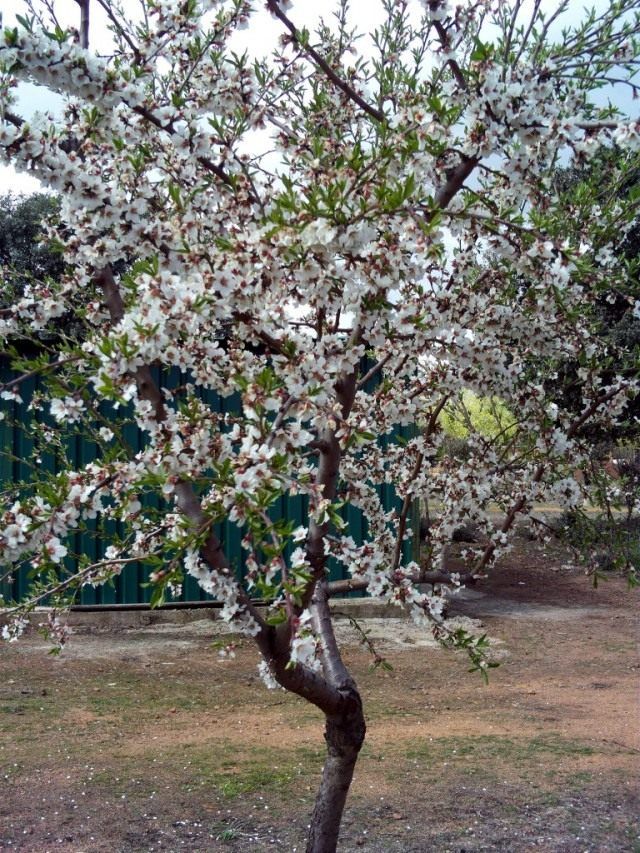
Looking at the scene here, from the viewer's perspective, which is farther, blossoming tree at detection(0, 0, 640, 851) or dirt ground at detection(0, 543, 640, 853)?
dirt ground at detection(0, 543, 640, 853)

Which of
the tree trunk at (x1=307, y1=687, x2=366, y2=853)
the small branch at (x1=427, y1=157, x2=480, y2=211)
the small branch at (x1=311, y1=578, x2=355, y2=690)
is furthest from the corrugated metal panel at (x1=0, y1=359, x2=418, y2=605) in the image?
the small branch at (x1=427, y1=157, x2=480, y2=211)

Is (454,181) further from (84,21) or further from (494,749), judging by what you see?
(494,749)

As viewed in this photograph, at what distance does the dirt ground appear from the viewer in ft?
12.6

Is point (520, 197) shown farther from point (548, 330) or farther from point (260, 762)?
point (260, 762)

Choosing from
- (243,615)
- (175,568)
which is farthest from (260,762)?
(175,568)

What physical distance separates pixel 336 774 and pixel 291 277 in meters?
1.98

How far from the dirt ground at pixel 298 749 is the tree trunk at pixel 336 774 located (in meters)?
0.43

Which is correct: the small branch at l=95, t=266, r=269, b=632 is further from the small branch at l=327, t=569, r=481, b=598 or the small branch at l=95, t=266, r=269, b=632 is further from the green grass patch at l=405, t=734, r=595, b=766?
the green grass patch at l=405, t=734, r=595, b=766

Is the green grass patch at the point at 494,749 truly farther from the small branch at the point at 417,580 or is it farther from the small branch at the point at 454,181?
the small branch at the point at 454,181

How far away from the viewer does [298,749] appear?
5.12 meters

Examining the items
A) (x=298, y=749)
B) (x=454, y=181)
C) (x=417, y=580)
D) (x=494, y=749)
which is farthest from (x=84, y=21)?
(x=494, y=749)

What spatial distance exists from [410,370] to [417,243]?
123 cm

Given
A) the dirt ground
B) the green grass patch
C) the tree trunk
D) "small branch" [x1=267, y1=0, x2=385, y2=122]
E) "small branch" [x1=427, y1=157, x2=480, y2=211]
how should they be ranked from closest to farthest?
"small branch" [x1=427, y1=157, x2=480, y2=211] → "small branch" [x1=267, y1=0, x2=385, y2=122] → the tree trunk → the dirt ground → the green grass patch

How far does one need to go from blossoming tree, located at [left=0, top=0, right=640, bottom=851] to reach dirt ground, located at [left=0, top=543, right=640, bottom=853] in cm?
90
